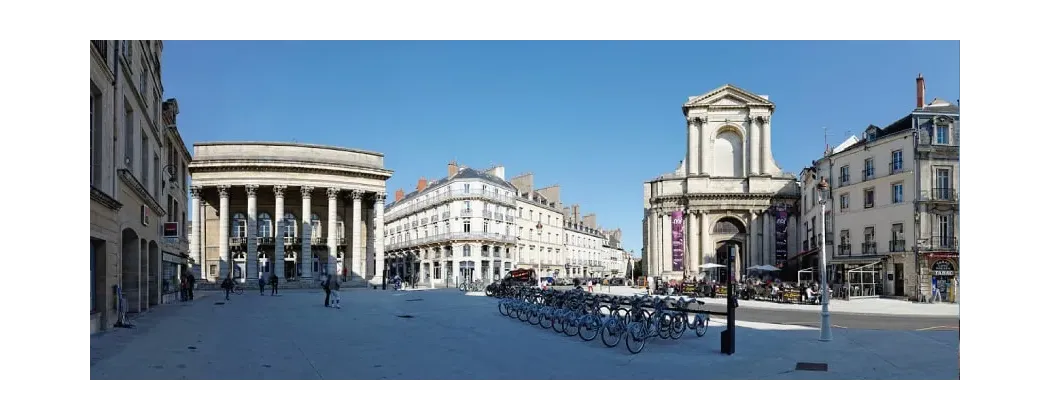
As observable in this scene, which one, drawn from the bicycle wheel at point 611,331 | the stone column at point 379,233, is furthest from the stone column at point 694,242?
the bicycle wheel at point 611,331

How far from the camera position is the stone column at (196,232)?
4466 centimetres

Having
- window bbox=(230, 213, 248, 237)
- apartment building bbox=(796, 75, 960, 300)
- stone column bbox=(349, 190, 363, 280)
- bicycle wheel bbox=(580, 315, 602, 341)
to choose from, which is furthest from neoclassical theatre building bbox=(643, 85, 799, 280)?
bicycle wheel bbox=(580, 315, 602, 341)

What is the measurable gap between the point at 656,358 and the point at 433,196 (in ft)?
178

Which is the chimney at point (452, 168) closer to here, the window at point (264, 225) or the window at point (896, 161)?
the window at point (264, 225)

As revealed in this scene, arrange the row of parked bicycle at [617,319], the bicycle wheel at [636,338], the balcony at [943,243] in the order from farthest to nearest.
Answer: the balcony at [943,243] < the row of parked bicycle at [617,319] < the bicycle wheel at [636,338]

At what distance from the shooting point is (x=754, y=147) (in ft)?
156

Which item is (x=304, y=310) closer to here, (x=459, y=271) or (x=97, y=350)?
(x=97, y=350)

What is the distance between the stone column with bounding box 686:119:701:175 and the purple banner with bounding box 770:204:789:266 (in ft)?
22.0

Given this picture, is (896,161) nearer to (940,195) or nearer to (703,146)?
(940,195)

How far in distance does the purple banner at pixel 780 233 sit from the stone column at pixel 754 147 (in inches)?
131

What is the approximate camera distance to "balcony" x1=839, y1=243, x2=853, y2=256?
110 ft

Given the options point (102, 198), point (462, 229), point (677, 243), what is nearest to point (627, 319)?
A: point (102, 198)

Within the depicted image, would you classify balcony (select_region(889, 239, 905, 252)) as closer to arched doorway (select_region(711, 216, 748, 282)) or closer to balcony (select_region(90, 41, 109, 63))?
arched doorway (select_region(711, 216, 748, 282))
